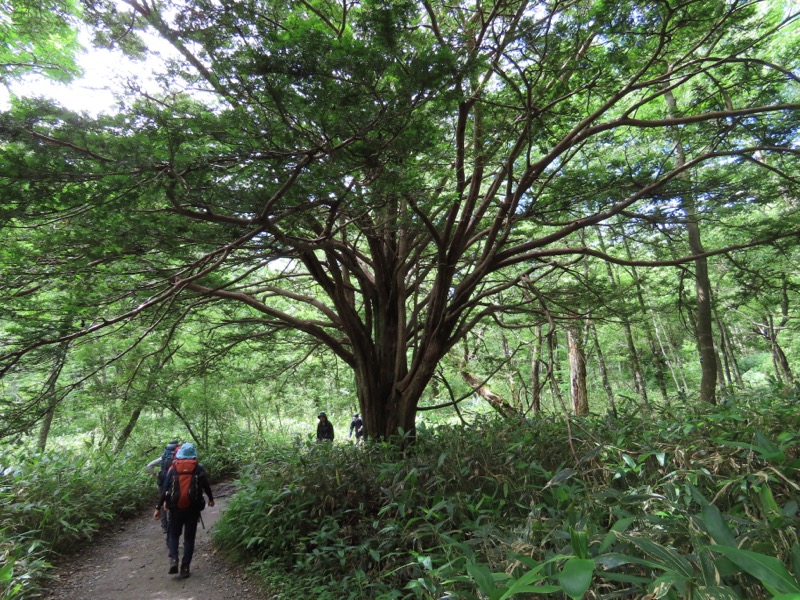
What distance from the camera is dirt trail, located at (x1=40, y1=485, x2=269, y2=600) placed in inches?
183

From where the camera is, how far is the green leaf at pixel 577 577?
1.27 m

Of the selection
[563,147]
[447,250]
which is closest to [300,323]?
[447,250]

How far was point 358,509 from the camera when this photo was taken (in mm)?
4793

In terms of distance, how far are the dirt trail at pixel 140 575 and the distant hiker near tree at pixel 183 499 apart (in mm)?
282

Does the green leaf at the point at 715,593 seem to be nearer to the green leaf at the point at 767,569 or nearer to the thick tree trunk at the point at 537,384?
the green leaf at the point at 767,569

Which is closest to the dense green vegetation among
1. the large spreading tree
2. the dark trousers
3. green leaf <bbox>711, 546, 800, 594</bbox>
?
green leaf <bbox>711, 546, 800, 594</bbox>

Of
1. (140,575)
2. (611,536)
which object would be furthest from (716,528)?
(140,575)

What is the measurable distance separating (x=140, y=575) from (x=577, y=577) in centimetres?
612

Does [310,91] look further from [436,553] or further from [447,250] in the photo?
[436,553]

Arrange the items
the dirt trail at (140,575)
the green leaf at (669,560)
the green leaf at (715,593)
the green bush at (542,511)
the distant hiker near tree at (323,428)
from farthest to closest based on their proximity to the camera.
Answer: the distant hiker near tree at (323,428), the dirt trail at (140,575), the green bush at (542,511), the green leaf at (669,560), the green leaf at (715,593)

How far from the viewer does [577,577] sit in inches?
52.9

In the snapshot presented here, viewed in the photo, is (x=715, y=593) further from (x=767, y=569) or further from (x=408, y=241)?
(x=408, y=241)

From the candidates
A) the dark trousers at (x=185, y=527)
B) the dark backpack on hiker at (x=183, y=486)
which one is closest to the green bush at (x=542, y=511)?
the dark trousers at (x=185, y=527)

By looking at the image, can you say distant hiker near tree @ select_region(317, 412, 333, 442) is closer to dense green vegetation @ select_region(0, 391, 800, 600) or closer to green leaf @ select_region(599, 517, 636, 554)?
dense green vegetation @ select_region(0, 391, 800, 600)
